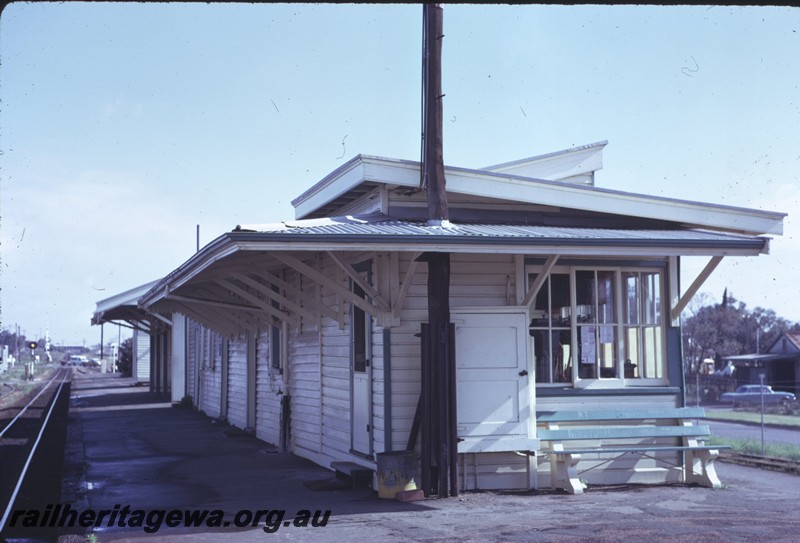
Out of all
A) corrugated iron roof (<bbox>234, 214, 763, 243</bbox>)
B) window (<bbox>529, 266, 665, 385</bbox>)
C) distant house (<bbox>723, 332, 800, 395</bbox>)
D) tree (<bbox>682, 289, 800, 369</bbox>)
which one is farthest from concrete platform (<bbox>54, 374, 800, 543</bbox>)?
tree (<bbox>682, 289, 800, 369</bbox>)

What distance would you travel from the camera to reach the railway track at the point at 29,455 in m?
11.8

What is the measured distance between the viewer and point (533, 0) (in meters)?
4.57

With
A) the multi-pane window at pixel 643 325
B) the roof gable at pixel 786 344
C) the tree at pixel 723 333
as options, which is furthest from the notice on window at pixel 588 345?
the tree at pixel 723 333

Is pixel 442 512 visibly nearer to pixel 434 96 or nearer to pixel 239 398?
pixel 434 96

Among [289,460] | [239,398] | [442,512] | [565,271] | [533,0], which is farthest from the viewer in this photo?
[239,398]

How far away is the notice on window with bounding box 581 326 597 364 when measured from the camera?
11.1 m

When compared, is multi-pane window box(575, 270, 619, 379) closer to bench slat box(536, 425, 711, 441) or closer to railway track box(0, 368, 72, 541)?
bench slat box(536, 425, 711, 441)

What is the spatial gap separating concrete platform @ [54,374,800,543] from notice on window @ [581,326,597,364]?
5.07ft

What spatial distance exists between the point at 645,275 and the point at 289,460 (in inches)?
234

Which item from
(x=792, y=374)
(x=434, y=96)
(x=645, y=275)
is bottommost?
(x=792, y=374)

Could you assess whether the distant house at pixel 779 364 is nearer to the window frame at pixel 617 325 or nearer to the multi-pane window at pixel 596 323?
the window frame at pixel 617 325

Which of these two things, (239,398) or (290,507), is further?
(239,398)

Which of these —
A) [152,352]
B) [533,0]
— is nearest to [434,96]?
[533,0]

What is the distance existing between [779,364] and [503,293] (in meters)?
41.6
